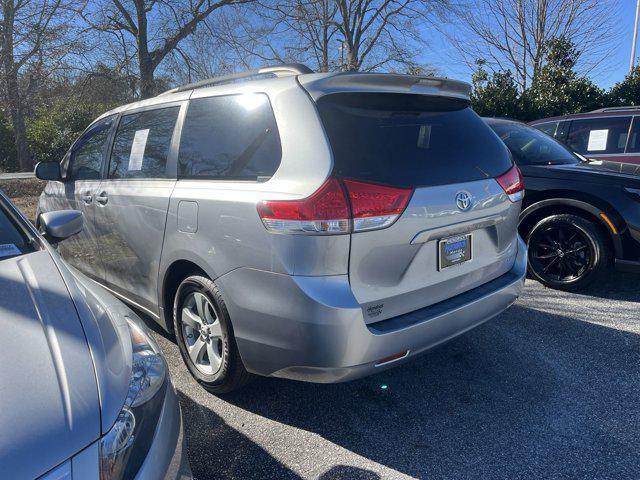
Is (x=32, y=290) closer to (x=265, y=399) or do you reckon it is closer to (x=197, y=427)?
(x=197, y=427)

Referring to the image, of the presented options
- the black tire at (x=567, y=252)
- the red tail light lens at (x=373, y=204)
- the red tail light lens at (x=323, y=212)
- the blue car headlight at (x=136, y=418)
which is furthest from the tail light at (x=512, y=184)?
the blue car headlight at (x=136, y=418)

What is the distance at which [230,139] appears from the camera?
8.52 ft

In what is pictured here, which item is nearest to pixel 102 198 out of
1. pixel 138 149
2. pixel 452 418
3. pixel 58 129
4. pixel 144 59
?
pixel 138 149

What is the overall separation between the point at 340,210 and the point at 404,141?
0.59 metres

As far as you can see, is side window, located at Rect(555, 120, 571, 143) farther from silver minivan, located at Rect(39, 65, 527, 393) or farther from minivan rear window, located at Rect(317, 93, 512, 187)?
minivan rear window, located at Rect(317, 93, 512, 187)

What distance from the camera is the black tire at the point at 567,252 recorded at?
4.23 meters

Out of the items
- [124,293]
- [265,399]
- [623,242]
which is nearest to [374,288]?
[265,399]

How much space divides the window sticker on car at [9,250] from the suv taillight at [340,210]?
45.4 inches

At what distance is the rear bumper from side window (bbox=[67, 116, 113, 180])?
206 cm

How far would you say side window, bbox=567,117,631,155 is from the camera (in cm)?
685

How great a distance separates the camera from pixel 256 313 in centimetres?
226

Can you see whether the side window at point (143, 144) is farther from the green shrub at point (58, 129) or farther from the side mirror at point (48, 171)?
the green shrub at point (58, 129)

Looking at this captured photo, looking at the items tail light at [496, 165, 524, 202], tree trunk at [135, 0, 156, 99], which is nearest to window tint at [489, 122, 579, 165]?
tail light at [496, 165, 524, 202]

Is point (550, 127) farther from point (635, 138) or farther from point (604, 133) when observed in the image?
point (635, 138)
